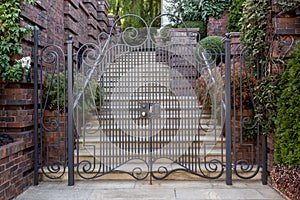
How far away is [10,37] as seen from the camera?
334cm

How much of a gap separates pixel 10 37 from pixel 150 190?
2.34 m

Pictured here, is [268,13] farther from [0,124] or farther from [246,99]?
[0,124]

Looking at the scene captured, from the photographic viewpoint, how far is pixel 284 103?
10.8 ft

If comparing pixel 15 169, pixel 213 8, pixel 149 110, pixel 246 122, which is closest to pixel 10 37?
pixel 15 169

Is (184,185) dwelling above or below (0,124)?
below

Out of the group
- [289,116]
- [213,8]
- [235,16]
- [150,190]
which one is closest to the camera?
[289,116]

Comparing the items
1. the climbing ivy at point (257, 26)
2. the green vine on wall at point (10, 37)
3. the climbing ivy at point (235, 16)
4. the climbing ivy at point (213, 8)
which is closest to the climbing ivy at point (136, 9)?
the climbing ivy at point (213, 8)

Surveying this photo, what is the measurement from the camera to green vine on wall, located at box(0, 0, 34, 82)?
3.30 meters

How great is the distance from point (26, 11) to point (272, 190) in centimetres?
356

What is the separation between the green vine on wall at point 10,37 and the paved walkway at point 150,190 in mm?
1356

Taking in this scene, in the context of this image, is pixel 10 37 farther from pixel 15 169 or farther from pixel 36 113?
pixel 15 169

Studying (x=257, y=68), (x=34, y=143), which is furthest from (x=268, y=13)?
(x=34, y=143)

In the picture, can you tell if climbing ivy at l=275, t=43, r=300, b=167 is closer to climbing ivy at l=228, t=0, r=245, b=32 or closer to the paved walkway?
→ the paved walkway

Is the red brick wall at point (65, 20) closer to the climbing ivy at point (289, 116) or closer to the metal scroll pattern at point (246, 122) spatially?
the metal scroll pattern at point (246, 122)
